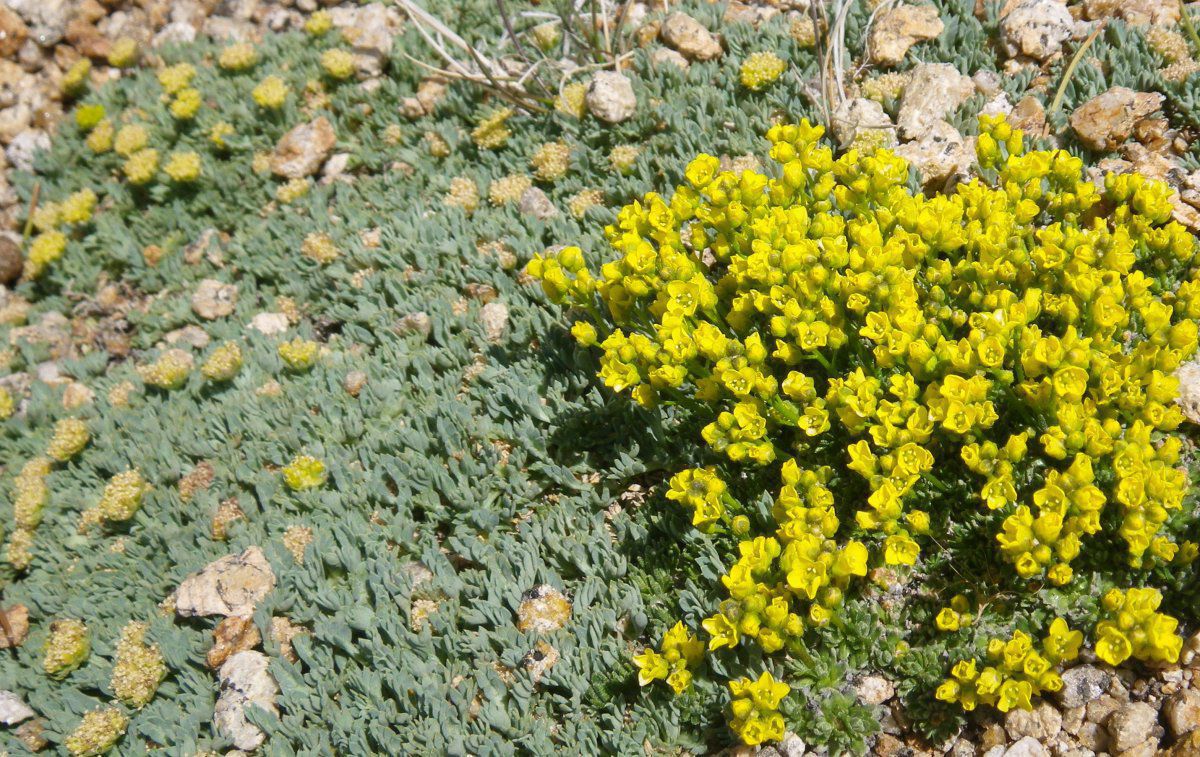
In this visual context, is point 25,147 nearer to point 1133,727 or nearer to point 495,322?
point 495,322

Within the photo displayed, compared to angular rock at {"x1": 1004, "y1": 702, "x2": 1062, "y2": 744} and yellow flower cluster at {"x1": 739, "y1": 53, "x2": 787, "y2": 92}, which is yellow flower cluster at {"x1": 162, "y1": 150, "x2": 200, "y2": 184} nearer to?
yellow flower cluster at {"x1": 739, "y1": 53, "x2": 787, "y2": 92}

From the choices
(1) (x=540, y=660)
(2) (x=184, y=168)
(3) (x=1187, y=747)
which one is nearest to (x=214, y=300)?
(2) (x=184, y=168)

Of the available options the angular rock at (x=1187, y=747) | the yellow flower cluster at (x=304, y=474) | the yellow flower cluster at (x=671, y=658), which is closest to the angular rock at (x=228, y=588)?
the yellow flower cluster at (x=304, y=474)

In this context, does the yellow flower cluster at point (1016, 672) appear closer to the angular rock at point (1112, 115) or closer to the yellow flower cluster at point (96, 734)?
the angular rock at point (1112, 115)

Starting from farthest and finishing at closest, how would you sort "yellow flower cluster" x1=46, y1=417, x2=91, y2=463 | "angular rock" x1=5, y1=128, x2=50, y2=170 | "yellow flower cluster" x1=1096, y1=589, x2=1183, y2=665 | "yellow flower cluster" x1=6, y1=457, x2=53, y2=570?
1. "angular rock" x1=5, y1=128, x2=50, y2=170
2. "yellow flower cluster" x1=46, y1=417, x2=91, y2=463
3. "yellow flower cluster" x1=6, y1=457, x2=53, y2=570
4. "yellow flower cluster" x1=1096, y1=589, x2=1183, y2=665

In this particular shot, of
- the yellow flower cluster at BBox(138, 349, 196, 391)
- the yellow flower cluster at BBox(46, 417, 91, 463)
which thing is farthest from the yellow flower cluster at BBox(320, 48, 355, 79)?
the yellow flower cluster at BBox(46, 417, 91, 463)

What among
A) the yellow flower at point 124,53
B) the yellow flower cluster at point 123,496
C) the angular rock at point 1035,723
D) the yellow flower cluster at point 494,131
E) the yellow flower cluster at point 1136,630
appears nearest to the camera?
the yellow flower cluster at point 1136,630

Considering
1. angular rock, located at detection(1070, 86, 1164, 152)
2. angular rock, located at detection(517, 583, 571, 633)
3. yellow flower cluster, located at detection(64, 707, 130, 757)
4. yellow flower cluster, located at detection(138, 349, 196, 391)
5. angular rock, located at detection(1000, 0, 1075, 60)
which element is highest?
angular rock, located at detection(1000, 0, 1075, 60)

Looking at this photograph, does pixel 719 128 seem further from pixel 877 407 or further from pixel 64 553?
pixel 64 553
